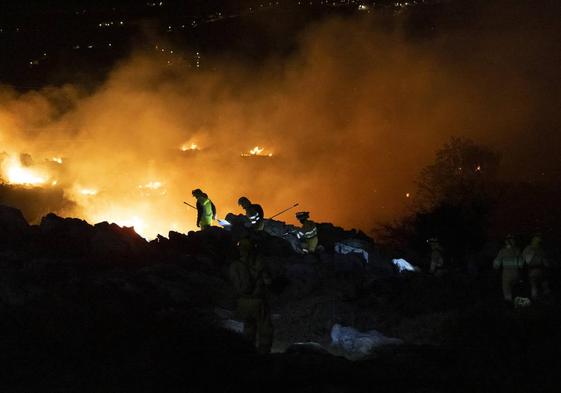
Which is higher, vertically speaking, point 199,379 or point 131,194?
point 131,194

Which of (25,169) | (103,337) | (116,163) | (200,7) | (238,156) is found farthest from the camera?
(200,7)

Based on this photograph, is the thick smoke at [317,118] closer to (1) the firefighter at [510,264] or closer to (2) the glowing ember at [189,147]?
(2) the glowing ember at [189,147]

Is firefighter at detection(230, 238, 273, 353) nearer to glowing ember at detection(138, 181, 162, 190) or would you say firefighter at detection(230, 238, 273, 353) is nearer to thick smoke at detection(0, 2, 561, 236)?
thick smoke at detection(0, 2, 561, 236)

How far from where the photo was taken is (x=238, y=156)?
3775 centimetres

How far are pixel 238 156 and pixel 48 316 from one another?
30700mm

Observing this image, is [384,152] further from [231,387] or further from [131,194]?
[231,387]

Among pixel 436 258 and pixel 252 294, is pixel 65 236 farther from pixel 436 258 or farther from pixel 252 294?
pixel 436 258

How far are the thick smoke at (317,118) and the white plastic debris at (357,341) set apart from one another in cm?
1572

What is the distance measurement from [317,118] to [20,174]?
2627 centimetres

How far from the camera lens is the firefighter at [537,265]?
1045cm

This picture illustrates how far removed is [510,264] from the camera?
1039cm

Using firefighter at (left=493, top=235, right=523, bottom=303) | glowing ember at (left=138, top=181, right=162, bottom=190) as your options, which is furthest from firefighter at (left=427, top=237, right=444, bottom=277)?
glowing ember at (left=138, top=181, right=162, bottom=190)

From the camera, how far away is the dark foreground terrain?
6051mm

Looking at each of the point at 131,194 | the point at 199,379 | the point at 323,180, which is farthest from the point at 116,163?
the point at 199,379
